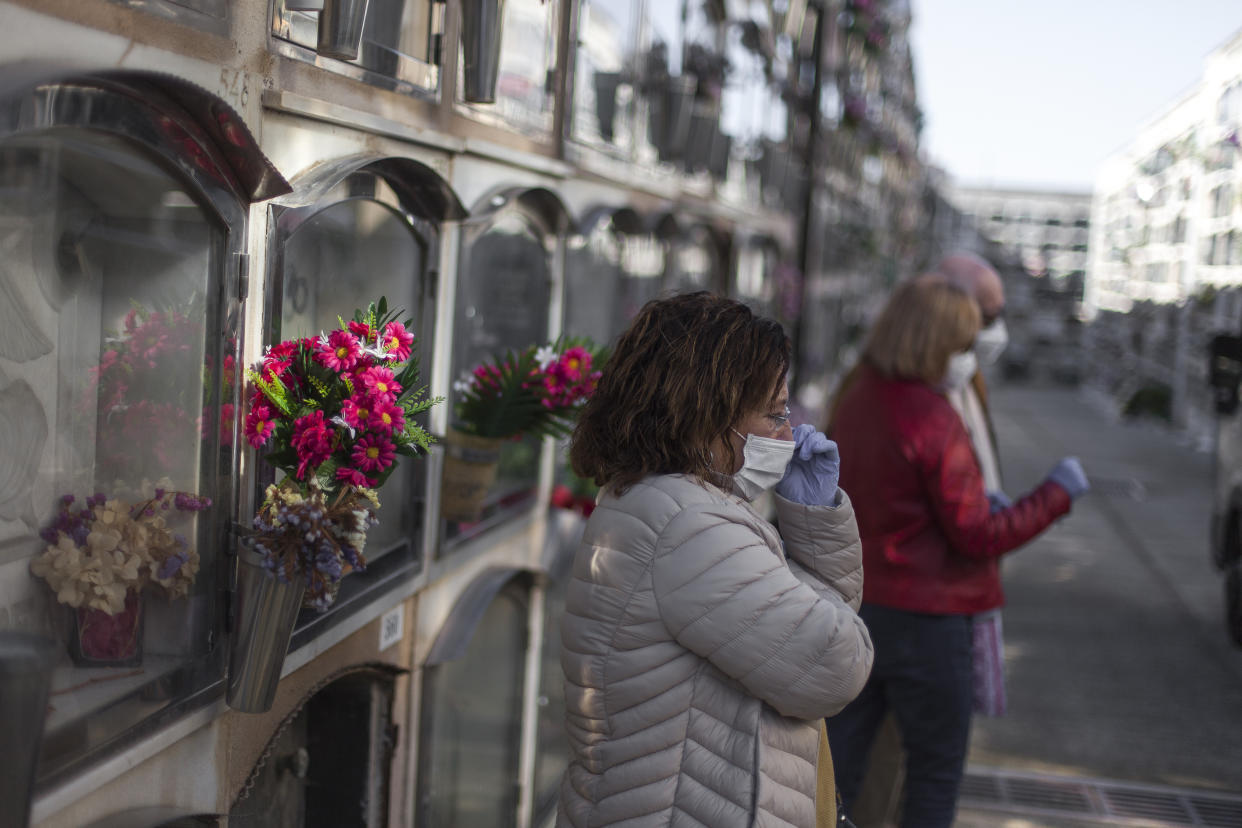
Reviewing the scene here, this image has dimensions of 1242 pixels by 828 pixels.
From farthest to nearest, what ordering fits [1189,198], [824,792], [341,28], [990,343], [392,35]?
[1189,198], [990,343], [392,35], [341,28], [824,792]

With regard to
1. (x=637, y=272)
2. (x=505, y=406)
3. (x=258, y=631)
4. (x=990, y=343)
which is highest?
(x=637, y=272)

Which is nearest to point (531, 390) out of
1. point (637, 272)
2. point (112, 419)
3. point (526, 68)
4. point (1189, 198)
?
point (112, 419)

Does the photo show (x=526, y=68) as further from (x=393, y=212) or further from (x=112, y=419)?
(x=112, y=419)

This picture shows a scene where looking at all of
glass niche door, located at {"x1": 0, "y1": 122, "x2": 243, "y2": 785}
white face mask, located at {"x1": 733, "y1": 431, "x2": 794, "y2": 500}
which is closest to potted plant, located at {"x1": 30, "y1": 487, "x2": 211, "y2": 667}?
glass niche door, located at {"x1": 0, "y1": 122, "x2": 243, "y2": 785}

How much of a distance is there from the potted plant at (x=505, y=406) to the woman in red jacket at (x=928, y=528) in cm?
83

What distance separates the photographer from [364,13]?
2812mm

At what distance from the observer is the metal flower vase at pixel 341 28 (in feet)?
8.88

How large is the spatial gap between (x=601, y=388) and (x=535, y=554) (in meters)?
2.94

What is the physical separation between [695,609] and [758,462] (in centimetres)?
33

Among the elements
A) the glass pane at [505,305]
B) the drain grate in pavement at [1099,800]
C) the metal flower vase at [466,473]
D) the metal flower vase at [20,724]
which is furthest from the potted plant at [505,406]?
the drain grate in pavement at [1099,800]

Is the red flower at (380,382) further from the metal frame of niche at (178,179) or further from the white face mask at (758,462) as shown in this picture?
the white face mask at (758,462)

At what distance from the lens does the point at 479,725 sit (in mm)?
4539

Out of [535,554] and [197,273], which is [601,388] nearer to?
[197,273]

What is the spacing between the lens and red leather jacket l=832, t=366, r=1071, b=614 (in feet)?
11.7
